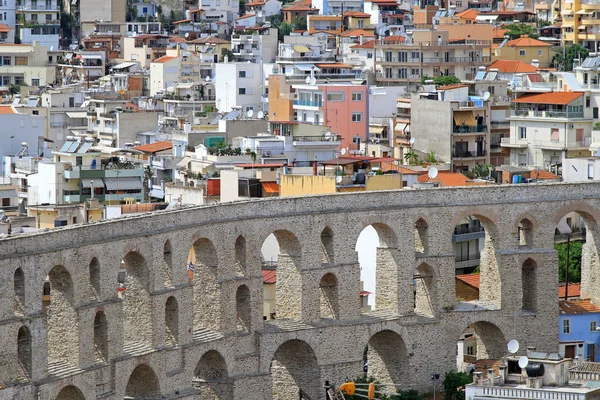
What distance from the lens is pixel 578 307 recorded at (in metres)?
92.9

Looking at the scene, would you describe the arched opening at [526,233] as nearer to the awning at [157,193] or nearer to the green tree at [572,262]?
the green tree at [572,262]

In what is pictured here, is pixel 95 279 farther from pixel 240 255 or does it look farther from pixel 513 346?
pixel 513 346

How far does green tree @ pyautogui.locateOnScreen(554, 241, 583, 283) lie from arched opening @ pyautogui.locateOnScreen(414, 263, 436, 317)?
11419mm

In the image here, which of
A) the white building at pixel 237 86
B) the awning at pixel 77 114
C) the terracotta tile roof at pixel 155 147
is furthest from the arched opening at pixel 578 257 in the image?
the awning at pixel 77 114

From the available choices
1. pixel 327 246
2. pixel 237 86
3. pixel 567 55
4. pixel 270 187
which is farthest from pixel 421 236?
pixel 567 55

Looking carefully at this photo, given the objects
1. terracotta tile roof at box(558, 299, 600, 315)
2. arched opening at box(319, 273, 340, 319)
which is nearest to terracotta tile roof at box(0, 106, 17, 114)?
arched opening at box(319, 273, 340, 319)

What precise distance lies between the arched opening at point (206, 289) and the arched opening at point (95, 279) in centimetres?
658

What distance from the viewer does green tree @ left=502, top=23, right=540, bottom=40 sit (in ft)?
565

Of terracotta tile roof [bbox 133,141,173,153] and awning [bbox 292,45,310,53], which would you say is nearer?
terracotta tile roof [bbox 133,141,173,153]

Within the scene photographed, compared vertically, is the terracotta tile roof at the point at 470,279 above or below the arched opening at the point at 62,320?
below

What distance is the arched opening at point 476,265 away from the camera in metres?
91.8

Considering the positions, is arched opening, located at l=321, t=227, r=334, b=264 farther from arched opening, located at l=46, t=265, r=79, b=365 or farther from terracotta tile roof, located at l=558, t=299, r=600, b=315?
arched opening, located at l=46, t=265, r=79, b=365

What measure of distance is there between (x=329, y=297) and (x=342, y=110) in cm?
4257

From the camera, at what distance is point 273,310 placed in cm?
9225
